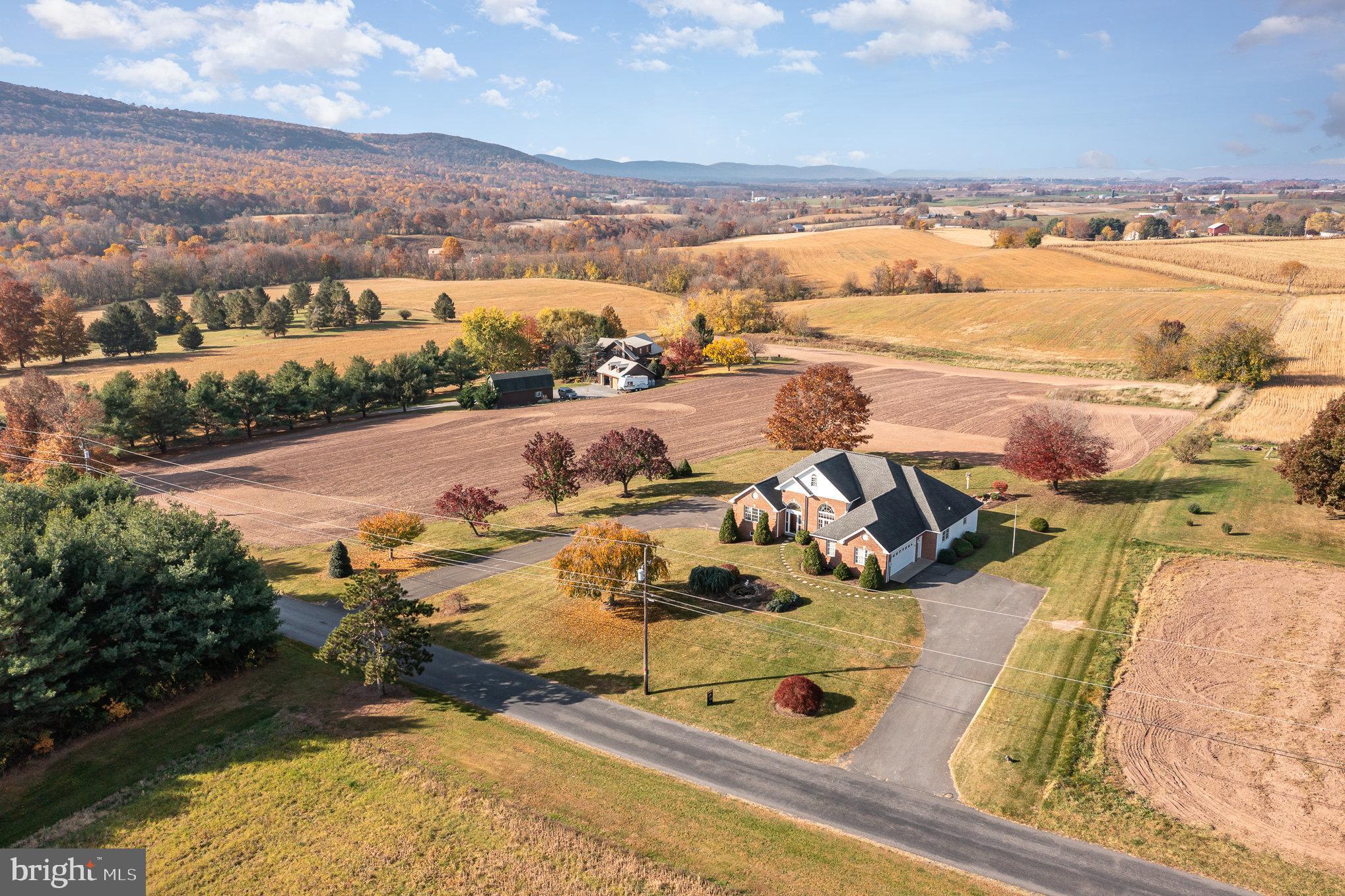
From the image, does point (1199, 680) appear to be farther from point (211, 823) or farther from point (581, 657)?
point (211, 823)

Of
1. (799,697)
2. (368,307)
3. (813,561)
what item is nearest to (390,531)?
(813,561)

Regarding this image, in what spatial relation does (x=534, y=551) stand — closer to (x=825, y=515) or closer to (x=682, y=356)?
(x=825, y=515)

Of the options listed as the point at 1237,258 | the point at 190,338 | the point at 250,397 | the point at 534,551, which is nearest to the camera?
the point at 534,551

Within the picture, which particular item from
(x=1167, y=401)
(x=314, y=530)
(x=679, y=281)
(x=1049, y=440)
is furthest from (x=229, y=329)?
(x=1167, y=401)

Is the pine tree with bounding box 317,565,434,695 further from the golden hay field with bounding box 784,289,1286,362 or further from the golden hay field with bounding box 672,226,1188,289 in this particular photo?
the golden hay field with bounding box 672,226,1188,289

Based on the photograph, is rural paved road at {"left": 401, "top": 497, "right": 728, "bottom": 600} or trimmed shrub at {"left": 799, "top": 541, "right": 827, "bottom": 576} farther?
rural paved road at {"left": 401, "top": 497, "right": 728, "bottom": 600}

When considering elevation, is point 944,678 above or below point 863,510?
below

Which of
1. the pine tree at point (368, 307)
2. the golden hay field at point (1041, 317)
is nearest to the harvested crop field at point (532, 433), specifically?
the golden hay field at point (1041, 317)

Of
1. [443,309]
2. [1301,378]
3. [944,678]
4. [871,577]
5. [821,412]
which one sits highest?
[443,309]

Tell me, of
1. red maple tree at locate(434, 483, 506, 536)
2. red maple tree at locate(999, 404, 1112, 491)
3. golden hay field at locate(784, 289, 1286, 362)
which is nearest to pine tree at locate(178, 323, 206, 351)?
red maple tree at locate(434, 483, 506, 536)
